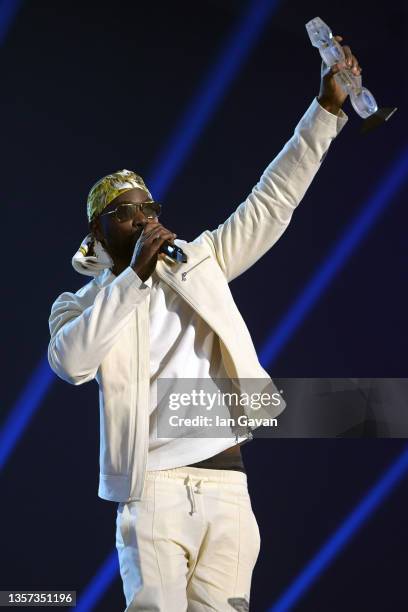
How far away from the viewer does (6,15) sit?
10.5 ft

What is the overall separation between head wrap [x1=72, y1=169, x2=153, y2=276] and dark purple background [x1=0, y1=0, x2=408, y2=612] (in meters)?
1.19

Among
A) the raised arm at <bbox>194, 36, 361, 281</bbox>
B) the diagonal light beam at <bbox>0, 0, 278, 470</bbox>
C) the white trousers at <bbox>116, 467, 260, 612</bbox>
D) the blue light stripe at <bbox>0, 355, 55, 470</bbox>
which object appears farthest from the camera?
the diagonal light beam at <bbox>0, 0, 278, 470</bbox>

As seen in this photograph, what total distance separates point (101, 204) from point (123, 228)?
0.35 feet

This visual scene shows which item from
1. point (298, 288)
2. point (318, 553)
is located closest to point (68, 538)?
point (318, 553)

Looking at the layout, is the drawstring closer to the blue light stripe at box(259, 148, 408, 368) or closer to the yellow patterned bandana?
the yellow patterned bandana

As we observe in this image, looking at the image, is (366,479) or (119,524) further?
(366,479)

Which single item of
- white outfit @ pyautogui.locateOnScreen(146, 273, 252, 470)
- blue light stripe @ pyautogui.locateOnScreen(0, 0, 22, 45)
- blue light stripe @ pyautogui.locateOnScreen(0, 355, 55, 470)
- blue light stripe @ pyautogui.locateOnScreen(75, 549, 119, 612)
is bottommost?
blue light stripe @ pyautogui.locateOnScreen(75, 549, 119, 612)

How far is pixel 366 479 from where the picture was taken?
10.8 ft

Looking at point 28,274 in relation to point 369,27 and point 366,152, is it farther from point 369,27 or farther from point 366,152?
point 369,27

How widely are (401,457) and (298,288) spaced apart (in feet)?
2.30

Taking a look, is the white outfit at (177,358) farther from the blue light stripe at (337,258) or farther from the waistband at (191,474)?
the blue light stripe at (337,258)

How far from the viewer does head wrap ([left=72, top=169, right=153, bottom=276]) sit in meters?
1.99

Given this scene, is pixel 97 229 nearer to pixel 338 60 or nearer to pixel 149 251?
pixel 149 251

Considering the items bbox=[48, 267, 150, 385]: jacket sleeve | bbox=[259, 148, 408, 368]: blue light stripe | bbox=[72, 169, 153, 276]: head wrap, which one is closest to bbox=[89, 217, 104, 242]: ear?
bbox=[72, 169, 153, 276]: head wrap
